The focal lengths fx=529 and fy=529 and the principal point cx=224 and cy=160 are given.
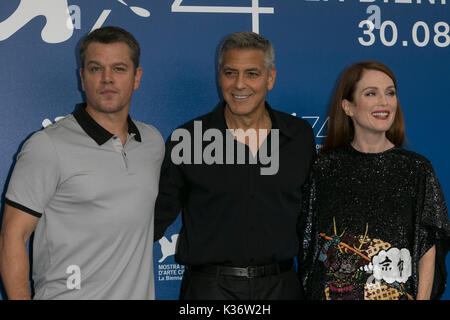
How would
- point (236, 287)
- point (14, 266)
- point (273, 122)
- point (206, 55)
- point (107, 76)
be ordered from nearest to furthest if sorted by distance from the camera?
point (14, 266) → point (107, 76) → point (236, 287) → point (273, 122) → point (206, 55)

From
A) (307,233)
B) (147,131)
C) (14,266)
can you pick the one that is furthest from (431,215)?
(14,266)

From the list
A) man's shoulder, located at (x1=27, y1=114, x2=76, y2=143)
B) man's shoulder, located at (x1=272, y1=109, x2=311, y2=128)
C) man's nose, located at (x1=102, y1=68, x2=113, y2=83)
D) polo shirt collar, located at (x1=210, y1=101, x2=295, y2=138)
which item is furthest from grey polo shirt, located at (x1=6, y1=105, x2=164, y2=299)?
man's shoulder, located at (x1=272, y1=109, x2=311, y2=128)

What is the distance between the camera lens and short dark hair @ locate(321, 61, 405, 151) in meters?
2.10

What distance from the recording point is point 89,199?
1.80 meters

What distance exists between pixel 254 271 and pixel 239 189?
0.31 m

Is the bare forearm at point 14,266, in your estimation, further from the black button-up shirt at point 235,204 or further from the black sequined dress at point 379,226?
the black sequined dress at point 379,226

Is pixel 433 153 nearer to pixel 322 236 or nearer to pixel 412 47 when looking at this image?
pixel 412 47

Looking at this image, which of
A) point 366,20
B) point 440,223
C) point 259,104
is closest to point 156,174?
point 259,104

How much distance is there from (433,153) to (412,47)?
525mm

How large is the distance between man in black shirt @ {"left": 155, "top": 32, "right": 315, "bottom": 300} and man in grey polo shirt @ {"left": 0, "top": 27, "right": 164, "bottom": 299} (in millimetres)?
180

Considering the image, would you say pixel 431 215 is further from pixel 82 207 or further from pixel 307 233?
pixel 82 207

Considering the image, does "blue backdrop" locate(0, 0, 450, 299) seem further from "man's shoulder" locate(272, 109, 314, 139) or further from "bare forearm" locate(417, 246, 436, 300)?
"bare forearm" locate(417, 246, 436, 300)

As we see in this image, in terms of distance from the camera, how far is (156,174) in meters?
2.01

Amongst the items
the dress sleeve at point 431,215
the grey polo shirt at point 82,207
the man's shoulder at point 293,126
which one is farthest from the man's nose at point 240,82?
the dress sleeve at point 431,215
